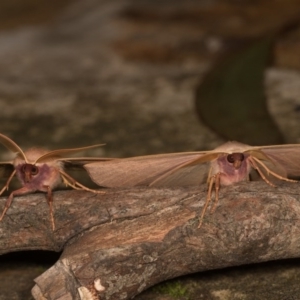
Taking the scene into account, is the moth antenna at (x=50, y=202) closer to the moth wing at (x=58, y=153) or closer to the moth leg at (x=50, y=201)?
the moth leg at (x=50, y=201)

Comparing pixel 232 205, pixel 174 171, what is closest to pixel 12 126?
pixel 174 171

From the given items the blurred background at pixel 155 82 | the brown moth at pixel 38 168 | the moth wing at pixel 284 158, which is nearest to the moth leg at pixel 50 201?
the brown moth at pixel 38 168

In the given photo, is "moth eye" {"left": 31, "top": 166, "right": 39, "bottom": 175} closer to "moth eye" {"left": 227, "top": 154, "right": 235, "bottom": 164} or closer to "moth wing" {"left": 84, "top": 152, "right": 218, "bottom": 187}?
"moth wing" {"left": 84, "top": 152, "right": 218, "bottom": 187}

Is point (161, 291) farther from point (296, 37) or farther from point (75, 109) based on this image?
point (296, 37)

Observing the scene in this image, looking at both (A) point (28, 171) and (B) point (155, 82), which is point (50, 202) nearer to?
(A) point (28, 171)

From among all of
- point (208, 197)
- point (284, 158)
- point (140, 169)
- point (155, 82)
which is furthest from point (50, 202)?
point (155, 82)

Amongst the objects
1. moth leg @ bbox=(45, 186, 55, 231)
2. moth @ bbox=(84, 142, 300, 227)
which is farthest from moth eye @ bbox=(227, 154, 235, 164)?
moth leg @ bbox=(45, 186, 55, 231)

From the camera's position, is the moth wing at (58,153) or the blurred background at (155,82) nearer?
the moth wing at (58,153)
